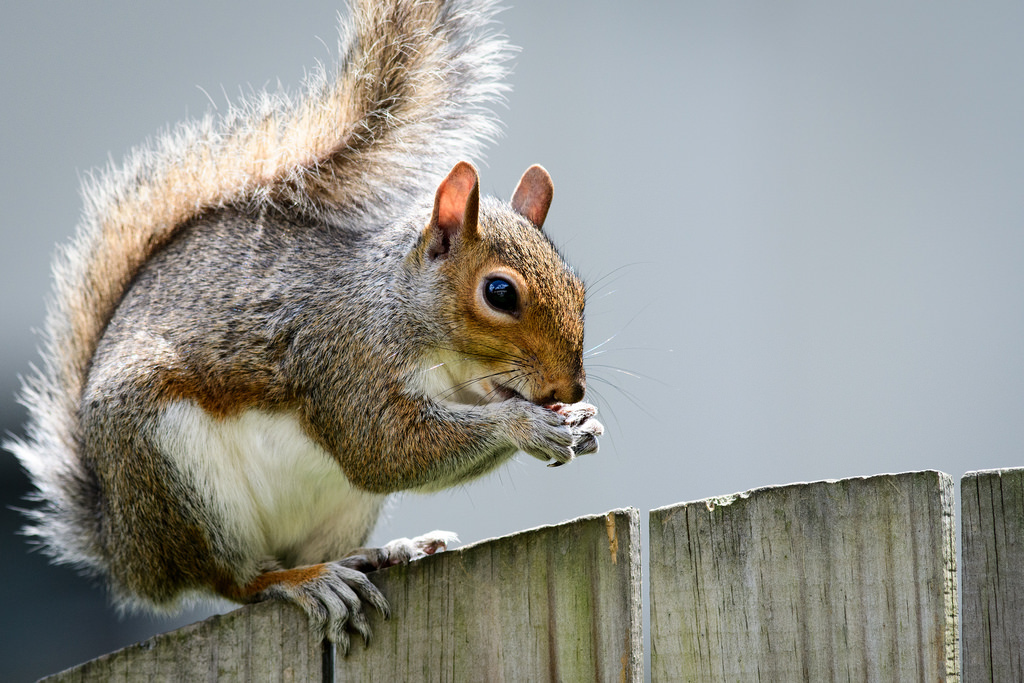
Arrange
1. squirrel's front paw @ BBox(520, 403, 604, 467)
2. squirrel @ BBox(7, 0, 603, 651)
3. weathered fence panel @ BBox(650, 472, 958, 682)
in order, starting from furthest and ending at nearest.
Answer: squirrel @ BBox(7, 0, 603, 651), squirrel's front paw @ BBox(520, 403, 604, 467), weathered fence panel @ BBox(650, 472, 958, 682)

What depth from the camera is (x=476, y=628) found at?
1414 millimetres

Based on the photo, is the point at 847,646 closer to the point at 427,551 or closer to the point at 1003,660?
the point at 1003,660

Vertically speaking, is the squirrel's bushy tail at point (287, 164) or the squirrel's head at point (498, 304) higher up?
the squirrel's bushy tail at point (287, 164)

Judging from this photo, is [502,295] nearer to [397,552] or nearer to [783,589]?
[397,552]

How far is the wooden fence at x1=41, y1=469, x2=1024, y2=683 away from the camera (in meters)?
1.23

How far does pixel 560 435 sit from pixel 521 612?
0.37 metres

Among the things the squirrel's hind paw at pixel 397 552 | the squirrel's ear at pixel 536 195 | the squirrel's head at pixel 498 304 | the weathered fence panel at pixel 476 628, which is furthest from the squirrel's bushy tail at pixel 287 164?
the weathered fence panel at pixel 476 628

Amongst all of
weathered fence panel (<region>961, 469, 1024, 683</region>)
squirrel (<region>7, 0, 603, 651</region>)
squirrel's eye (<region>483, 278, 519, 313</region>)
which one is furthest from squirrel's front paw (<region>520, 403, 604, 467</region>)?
weathered fence panel (<region>961, 469, 1024, 683</region>)

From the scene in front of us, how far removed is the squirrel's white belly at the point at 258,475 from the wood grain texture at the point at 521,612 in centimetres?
54

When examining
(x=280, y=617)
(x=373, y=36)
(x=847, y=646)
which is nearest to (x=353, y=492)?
(x=280, y=617)

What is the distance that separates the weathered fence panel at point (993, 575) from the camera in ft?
4.08

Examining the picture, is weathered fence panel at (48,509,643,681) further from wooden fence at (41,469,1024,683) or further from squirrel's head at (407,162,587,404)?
squirrel's head at (407,162,587,404)

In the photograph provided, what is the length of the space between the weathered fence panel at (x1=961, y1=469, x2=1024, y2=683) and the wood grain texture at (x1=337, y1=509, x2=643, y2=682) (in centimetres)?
40

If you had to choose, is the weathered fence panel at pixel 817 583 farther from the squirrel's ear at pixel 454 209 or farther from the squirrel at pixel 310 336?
the squirrel's ear at pixel 454 209
